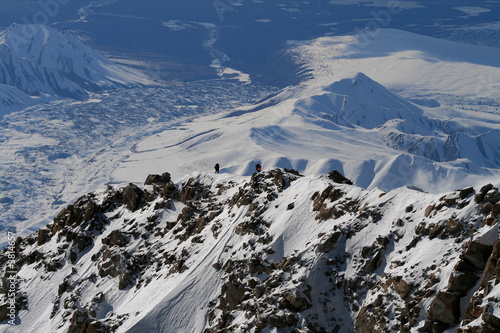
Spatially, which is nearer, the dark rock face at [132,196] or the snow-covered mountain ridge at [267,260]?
the snow-covered mountain ridge at [267,260]

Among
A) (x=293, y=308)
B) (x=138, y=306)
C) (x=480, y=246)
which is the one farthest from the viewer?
(x=138, y=306)

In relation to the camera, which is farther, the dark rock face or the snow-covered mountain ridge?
the dark rock face

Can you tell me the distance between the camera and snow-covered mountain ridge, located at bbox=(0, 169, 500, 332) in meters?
37.0

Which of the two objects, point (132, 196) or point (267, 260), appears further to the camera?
point (132, 196)

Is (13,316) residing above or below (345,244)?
below

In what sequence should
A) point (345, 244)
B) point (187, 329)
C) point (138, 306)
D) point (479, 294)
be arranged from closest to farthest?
point (479, 294) < point (345, 244) < point (187, 329) < point (138, 306)

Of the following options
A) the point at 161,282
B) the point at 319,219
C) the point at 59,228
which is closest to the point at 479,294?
the point at 319,219

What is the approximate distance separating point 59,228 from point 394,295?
4867 centimetres

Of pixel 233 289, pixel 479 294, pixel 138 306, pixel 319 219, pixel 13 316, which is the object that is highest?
pixel 479 294

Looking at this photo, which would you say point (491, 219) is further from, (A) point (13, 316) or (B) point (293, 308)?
(A) point (13, 316)

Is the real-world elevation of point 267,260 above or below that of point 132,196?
Answer: above

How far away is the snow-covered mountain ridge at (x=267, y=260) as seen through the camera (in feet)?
121

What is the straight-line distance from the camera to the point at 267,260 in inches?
1930

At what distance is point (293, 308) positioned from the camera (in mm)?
42406
